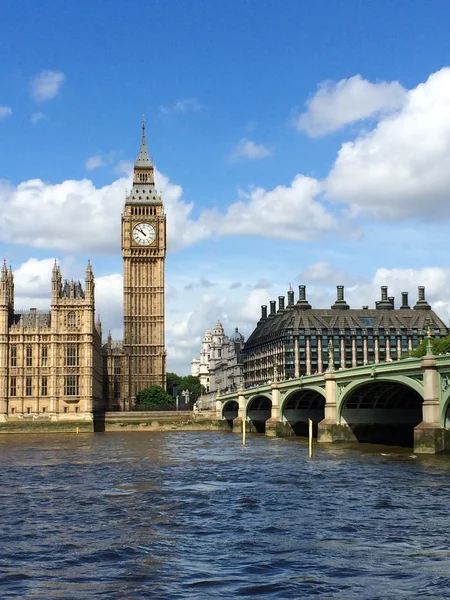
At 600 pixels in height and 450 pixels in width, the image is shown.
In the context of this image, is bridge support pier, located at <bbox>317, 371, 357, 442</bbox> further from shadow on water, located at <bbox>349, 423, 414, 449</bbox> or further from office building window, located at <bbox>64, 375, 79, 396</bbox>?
office building window, located at <bbox>64, 375, 79, 396</bbox>

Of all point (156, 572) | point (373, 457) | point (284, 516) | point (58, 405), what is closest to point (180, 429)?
point (58, 405)

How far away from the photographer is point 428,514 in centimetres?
3045

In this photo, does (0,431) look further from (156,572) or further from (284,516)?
(156,572)

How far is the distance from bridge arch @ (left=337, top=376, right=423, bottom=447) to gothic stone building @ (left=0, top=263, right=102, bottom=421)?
5899 centimetres

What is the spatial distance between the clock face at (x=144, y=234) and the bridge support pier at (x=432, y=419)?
374 feet

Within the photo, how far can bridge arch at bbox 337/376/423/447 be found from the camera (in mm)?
74812

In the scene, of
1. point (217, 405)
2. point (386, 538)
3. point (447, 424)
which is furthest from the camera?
point (217, 405)

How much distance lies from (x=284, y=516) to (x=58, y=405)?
10095 centimetres

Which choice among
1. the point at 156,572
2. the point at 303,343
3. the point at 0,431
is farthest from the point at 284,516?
the point at 303,343

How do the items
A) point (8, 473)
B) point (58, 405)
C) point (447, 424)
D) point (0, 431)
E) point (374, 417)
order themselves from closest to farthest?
point (8, 473)
point (447, 424)
point (374, 417)
point (0, 431)
point (58, 405)

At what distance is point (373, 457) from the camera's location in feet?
188

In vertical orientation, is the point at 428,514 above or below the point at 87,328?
below

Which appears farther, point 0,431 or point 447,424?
point 0,431

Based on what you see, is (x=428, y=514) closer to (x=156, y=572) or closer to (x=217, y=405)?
(x=156, y=572)
